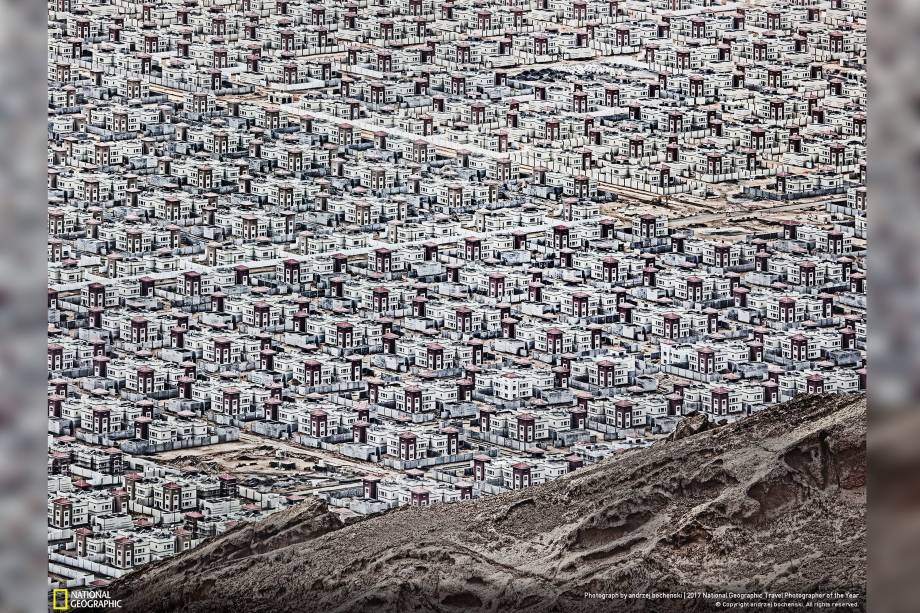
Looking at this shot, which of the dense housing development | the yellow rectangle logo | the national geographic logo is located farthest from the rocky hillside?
the dense housing development

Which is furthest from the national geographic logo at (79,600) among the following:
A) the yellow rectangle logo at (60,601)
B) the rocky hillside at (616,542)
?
the rocky hillside at (616,542)

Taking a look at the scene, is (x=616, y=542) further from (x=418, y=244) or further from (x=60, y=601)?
(x=418, y=244)

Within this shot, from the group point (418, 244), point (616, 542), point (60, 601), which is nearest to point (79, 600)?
point (60, 601)

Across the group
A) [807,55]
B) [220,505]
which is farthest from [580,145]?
[220,505]

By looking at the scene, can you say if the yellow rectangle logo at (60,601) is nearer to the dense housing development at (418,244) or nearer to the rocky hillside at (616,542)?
the rocky hillside at (616,542)

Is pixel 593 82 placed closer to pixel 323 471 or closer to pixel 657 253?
pixel 657 253

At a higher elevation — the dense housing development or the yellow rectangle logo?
the yellow rectangle logo

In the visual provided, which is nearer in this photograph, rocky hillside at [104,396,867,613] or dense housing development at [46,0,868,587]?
rocky hillside at [104,396,867,613]

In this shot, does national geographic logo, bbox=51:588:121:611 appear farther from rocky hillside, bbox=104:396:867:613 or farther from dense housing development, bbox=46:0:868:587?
dense housing development, bbox=46:0:868:587
